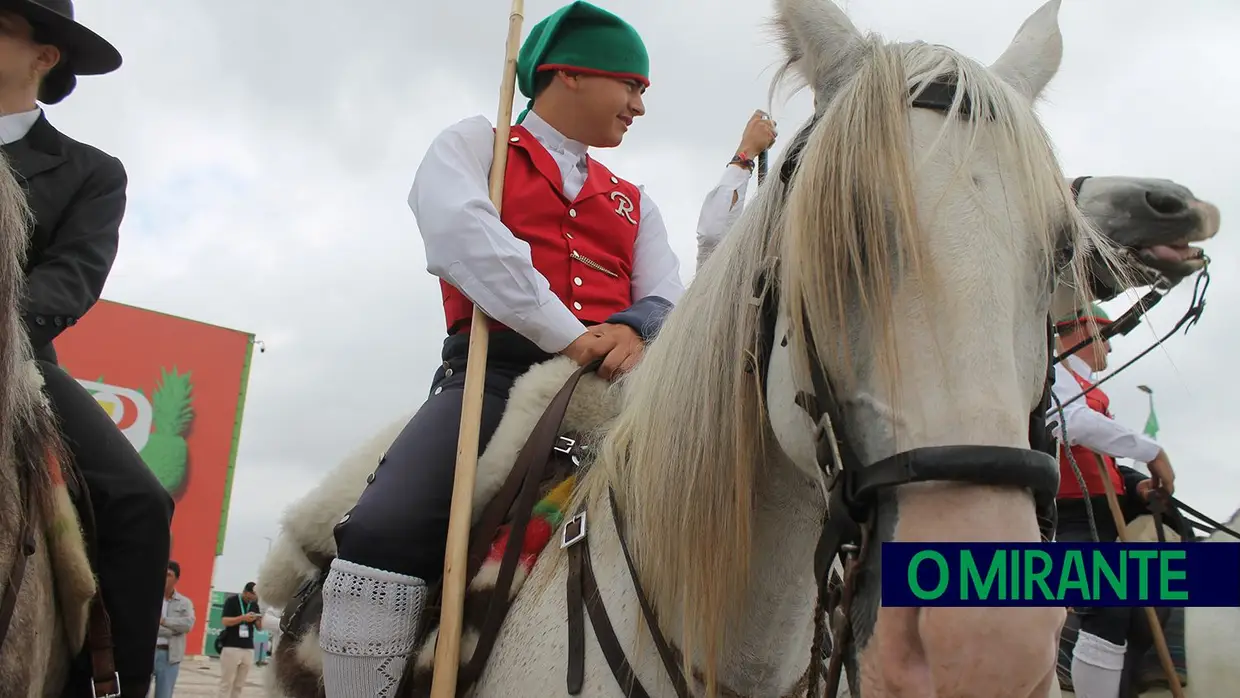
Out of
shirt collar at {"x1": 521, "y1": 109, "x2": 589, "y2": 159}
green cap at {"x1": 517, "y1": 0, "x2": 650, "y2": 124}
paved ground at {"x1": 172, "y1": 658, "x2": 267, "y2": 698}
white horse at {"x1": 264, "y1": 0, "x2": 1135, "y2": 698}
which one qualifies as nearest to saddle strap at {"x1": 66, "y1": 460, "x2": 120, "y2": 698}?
white horse at {"x1": 264, "y1": 0, "x2": 1135, "y2": 698}

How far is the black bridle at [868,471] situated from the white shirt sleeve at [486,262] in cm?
98

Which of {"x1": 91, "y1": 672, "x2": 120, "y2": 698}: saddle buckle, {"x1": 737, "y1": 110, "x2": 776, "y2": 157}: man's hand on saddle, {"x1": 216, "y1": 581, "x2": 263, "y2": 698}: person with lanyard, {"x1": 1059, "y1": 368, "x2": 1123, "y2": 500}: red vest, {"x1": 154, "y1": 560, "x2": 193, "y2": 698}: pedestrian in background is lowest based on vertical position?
{"x1": 216, "y1": 581, "x2": 263, "y2": 698}: person with lanyard

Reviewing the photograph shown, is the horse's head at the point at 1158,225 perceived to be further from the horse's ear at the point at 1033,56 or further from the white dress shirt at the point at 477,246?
the white dress shirt at the point at 477,246

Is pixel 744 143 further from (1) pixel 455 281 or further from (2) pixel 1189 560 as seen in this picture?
(2) pixel 1189 560

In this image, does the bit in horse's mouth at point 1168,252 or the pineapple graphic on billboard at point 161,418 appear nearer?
the bit in horse's mouth at point 1168,252

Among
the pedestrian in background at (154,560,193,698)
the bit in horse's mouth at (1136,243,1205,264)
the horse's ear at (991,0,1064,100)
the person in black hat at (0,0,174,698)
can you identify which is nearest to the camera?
the horse's ear at (991,0,1064,100)

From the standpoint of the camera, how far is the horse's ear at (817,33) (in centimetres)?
210

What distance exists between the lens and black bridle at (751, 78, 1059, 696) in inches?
55.4

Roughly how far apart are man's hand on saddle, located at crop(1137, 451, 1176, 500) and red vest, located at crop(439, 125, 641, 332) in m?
3.89

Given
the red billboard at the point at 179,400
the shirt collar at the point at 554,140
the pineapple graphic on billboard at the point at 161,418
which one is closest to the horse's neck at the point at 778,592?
the shirt collar at the point at 554,140

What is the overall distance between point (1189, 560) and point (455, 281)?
6.49 ft

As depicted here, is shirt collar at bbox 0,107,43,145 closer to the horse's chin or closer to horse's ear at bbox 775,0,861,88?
horse's ear at bbox 775,0,861,88

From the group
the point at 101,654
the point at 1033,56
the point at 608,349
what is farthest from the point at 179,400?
the point at 1033,56

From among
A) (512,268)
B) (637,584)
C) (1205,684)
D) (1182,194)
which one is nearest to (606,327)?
(512,268)
